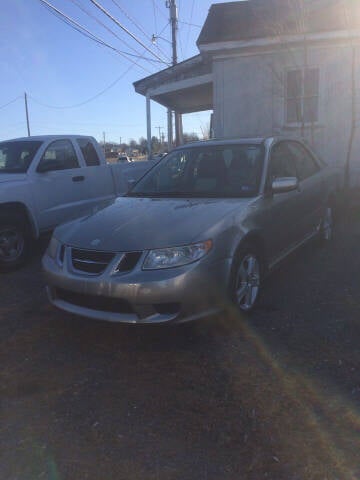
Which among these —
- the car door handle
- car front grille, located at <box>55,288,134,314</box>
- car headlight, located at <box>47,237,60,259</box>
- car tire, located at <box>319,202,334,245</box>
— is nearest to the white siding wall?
car tire, located at <box>319,202,334,245</box>

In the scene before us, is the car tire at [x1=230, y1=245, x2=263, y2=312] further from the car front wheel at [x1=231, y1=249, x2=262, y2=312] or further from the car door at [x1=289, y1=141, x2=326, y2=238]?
the car door at [x1=289, y1=141, x2=326, y2=238]

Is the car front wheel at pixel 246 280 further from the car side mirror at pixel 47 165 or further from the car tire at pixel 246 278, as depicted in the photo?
the car side mirror at pixel 47 165

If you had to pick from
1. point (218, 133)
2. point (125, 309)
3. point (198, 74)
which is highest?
point (198, 74)

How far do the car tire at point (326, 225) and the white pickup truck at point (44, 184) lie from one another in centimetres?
323

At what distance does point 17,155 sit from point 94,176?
124 centimetres

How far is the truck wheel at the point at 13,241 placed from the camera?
555cm

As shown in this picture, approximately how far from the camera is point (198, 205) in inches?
153

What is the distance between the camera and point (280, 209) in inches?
171

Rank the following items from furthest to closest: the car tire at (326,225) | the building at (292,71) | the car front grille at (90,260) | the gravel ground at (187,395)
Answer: the building at (292,71), the car tire at (326,225), the car front grille at (90,260), the gravel ground at (187,395)

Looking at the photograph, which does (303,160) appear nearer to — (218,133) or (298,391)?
(298,391)

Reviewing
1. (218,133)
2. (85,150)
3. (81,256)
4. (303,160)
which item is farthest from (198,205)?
(218,133)

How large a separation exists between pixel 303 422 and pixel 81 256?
2012 millimetres

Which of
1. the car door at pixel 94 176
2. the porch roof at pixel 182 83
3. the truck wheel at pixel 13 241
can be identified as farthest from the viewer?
the porch roof at pixel 182 83

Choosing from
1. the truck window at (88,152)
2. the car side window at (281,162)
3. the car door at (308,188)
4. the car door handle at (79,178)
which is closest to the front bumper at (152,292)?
the car side window at (281,162)
